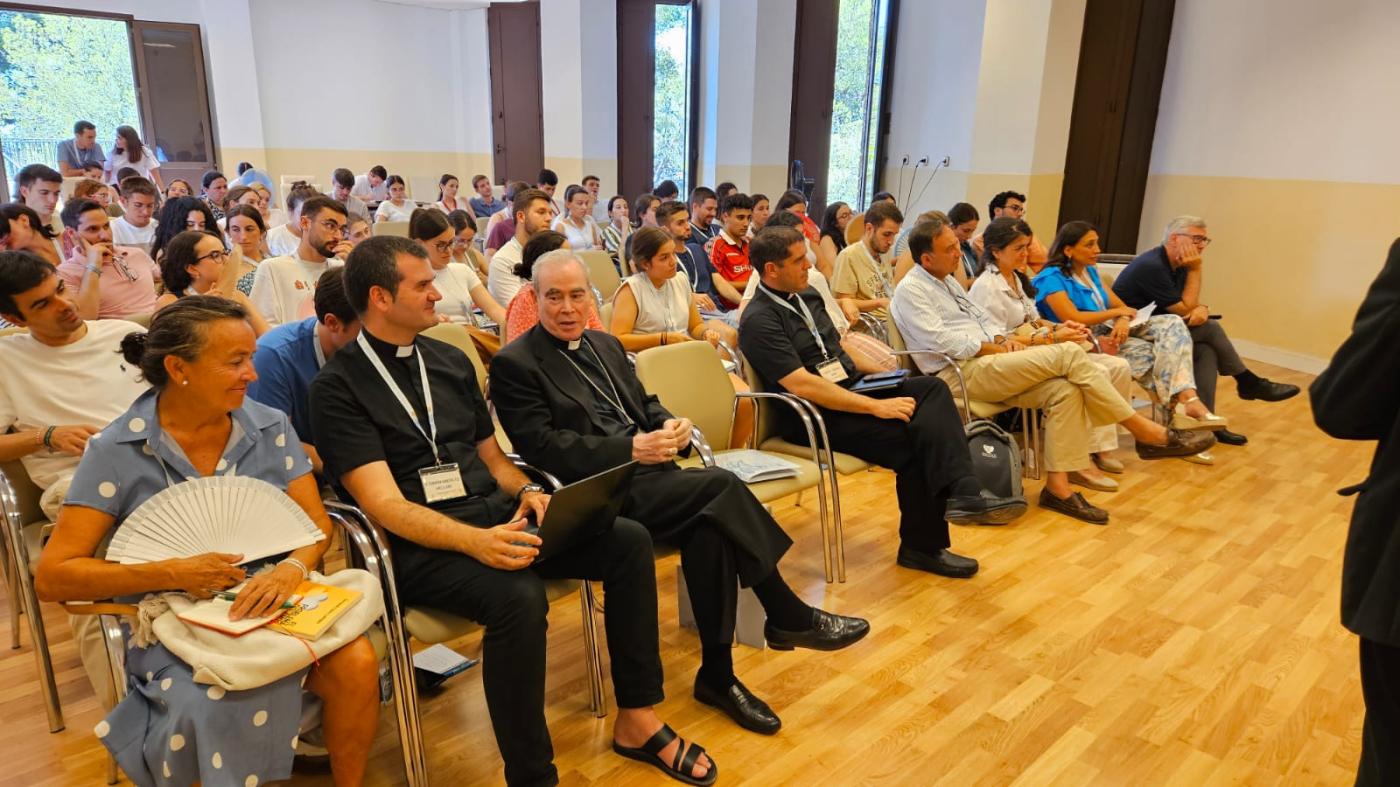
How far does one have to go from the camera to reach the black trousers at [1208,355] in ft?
16.6

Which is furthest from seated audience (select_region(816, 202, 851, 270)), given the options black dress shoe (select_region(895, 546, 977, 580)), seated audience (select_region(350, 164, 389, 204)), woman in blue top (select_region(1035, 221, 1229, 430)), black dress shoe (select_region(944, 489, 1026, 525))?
seated audience (select_region(350, 164, 389, 204))

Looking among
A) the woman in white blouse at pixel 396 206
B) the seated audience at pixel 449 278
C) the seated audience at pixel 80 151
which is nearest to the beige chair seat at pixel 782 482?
the seated audience at pixel 449 278

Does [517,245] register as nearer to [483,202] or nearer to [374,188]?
[483,202]

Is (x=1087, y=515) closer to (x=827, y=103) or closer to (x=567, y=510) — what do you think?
(x=567, y=510)

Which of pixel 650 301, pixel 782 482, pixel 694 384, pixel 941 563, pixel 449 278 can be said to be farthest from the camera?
pixel 449 278

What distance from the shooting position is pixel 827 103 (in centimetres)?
1018

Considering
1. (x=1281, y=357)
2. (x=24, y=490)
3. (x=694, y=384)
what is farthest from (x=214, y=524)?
(x=1281, y=357)

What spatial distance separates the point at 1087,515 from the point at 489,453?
109 inches

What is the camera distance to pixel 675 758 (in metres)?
2.18

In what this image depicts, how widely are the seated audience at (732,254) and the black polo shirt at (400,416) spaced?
3453 mm

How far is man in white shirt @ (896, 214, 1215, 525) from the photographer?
390 cm

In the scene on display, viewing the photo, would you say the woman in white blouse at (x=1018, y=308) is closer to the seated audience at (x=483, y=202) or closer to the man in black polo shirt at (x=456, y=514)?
the man in black polo shirt at (x=456, y=514)

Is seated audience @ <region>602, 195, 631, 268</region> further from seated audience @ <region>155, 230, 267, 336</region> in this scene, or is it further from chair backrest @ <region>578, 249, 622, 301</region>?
seated audience @ <region>155, 230, 267, 336</region>

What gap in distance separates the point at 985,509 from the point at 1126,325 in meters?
1.75
